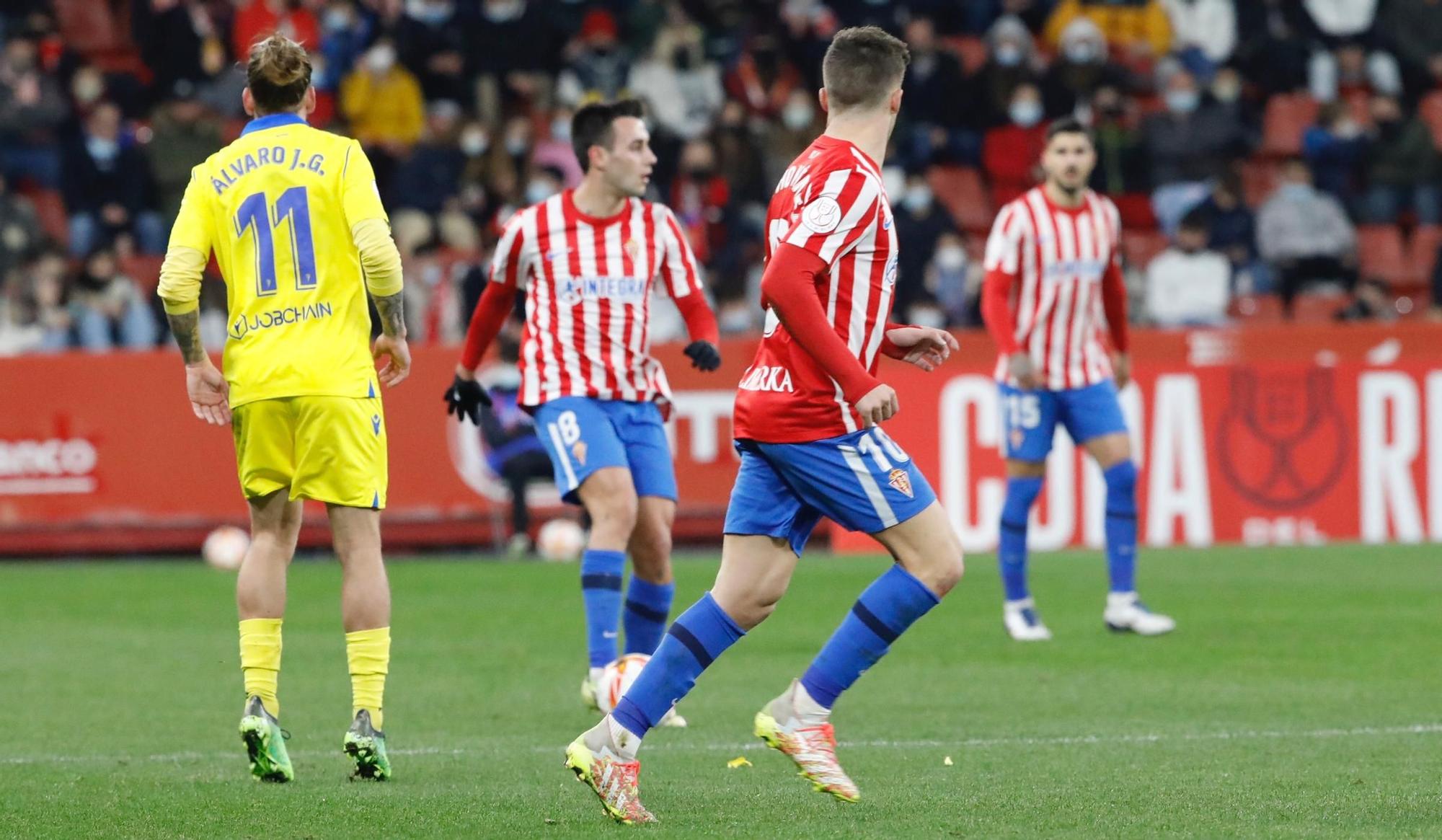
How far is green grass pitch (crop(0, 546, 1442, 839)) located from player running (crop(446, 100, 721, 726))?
0.54 m

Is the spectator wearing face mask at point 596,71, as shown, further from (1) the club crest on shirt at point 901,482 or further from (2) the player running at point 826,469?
(1) the club crest on shirt at point 901,482

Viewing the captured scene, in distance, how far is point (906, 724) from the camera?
763 centimetres

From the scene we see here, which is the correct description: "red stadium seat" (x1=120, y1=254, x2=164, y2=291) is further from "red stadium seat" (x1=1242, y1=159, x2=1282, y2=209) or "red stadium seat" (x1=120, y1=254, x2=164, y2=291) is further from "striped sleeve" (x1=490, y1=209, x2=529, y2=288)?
"striped sleeve" (x1=490, y1=209, x2=529, y2=288)

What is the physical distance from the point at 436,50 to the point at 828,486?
1554 cm

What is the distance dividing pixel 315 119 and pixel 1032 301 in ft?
36.0

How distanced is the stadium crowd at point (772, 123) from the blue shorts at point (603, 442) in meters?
9.30

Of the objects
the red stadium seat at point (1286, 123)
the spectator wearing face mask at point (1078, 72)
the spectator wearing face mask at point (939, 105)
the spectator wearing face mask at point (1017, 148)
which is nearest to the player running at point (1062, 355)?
the spectator wearing face mask at point (1017, 148)

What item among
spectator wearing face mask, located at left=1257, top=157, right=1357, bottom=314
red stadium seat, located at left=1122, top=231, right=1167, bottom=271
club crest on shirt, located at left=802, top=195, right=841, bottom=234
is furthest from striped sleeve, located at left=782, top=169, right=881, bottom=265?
red stadium seat, located at left=1122, top=231, right=1167, bottom=271

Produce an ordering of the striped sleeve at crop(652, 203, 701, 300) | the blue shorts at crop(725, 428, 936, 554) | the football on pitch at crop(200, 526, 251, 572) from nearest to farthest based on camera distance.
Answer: the blue shorts at crop(725, 428, 936, 554), the striped sleeve at crop(652, 203, 701, 300), the football on pitch at crop(200, 526, 251, 572)

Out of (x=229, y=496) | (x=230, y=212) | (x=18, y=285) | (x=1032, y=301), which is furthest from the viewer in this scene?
(x=18, y=285)

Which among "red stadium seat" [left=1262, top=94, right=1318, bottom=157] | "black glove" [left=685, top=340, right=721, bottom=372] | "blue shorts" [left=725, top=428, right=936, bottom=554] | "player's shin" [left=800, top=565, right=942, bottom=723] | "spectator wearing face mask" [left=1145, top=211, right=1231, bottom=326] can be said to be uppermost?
"red stadium seat" [left=1262, top=94, right=1318, bottom=157]

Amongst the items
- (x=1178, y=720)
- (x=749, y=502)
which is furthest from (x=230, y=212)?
(x=1178, y=720)

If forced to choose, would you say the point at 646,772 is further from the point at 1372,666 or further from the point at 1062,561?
the point at 1062,561

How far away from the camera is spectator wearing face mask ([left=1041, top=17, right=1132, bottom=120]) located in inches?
801
